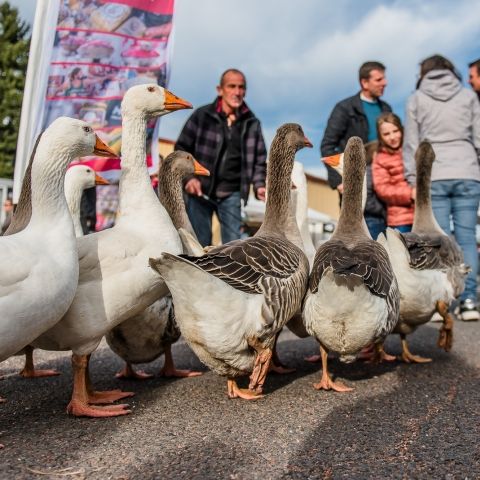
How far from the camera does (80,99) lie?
16.2ft

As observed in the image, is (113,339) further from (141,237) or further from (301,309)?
(301,309)

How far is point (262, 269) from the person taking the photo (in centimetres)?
307

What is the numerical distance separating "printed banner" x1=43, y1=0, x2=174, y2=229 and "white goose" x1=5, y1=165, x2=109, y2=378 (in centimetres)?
50

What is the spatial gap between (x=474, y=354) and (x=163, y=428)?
2.99 meters

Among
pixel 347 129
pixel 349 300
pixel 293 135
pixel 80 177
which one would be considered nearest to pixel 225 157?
pixel 347 129

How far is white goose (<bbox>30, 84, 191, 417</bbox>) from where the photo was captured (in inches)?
111

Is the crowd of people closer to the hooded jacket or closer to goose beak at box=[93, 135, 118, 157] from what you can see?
the hooded jacket

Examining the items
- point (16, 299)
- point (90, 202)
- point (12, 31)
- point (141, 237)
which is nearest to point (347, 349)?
point (141, 237)

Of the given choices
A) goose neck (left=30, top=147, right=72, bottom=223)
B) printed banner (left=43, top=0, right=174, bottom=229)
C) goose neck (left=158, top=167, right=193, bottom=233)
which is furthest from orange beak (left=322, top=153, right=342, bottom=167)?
goose neck (left=30, top=147, right=72, bottom=223)

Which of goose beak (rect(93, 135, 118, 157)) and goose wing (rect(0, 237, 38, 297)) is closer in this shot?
goose wing (rect(0, 237, 38, 297))

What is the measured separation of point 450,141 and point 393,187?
801 mm

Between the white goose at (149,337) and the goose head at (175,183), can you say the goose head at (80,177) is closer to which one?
the goose head at (175,183)

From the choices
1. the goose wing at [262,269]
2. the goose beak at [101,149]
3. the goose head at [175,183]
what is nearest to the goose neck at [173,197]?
the goose head at [175,183]

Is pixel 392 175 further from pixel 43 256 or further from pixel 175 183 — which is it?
pixel 43 256
